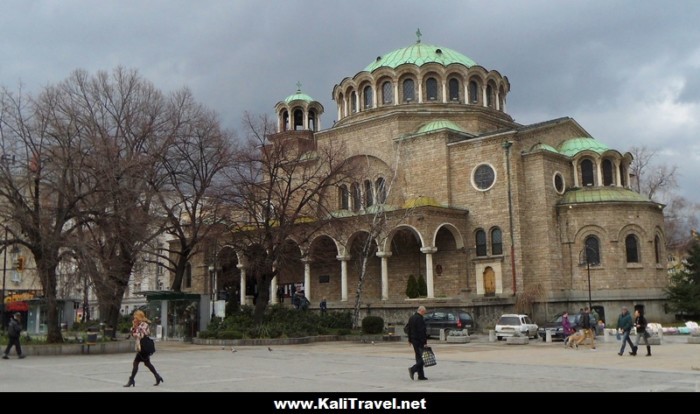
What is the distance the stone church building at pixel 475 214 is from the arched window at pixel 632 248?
8 cm

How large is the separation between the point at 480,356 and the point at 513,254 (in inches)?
774

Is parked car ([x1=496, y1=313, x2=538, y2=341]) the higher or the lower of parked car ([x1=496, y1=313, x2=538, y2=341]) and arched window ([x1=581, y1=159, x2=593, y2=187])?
the lower

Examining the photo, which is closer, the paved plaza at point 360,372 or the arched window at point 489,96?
the paved plaza at point 360,372

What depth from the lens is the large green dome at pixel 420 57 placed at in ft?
165

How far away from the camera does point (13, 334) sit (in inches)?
867

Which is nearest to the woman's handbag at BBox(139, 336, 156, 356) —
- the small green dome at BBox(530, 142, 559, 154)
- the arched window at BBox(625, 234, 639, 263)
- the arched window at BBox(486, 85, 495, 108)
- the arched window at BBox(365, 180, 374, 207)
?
the arched window at BBox(365, 180, 374, 207)

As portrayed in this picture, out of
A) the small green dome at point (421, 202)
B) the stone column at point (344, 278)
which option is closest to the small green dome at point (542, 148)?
the small green dome at point (421, 202)

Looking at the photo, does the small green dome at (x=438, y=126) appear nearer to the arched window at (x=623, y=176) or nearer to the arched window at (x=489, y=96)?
the arched window at (x=489, y=96)

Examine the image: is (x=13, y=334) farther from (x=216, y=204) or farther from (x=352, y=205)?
(x=352, y=205)

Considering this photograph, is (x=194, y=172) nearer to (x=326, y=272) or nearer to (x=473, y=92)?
(x=326, y=272)

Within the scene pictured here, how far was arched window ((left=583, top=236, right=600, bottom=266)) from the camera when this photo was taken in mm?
41031

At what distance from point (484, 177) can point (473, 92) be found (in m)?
9.82

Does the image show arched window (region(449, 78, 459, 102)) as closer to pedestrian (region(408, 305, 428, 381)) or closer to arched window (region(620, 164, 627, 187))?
arched window (region(620, 164, 627, 187))

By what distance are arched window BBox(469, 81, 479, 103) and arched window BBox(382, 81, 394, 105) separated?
570 centimetres
